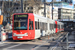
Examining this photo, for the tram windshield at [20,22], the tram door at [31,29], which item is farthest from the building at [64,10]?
the tram windshield at [20,22]

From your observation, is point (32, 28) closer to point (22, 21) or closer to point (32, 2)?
point (22, 21)

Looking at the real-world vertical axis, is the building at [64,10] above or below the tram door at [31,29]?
above

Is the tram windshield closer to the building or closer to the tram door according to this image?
the tram door

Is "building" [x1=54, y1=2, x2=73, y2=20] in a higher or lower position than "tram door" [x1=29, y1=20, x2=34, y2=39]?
higher

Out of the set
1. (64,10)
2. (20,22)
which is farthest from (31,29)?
(64,10)

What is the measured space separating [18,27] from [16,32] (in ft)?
1.78

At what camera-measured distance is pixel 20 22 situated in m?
18.5

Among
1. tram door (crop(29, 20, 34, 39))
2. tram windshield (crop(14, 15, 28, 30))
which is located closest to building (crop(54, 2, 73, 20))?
tram door (crop(29, 20, 34, 39))

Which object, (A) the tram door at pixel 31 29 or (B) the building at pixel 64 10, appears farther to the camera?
(B) the building at pixel 64 10

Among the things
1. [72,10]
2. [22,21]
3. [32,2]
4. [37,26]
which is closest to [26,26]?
[22,21]

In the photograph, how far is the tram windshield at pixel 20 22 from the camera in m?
18.4

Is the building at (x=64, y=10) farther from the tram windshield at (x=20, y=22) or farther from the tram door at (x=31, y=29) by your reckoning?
the tram windshield at (x=20, y=22)

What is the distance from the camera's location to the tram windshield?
18.4m

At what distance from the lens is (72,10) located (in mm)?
144625
